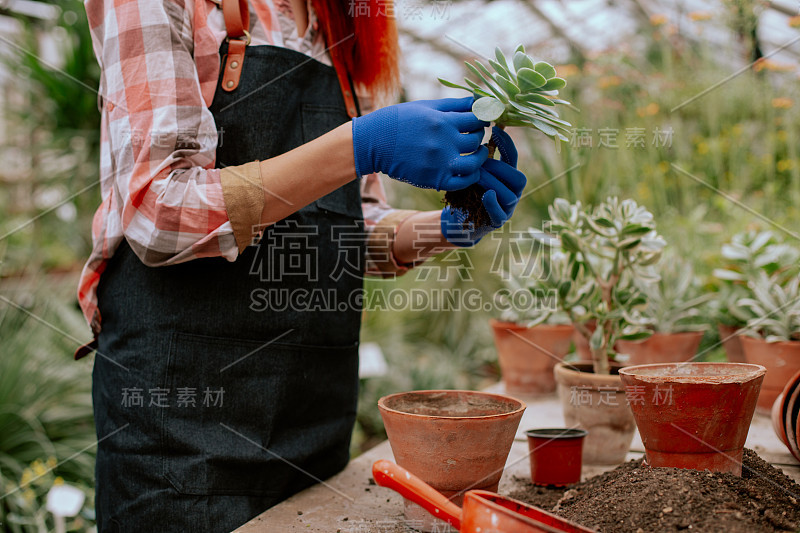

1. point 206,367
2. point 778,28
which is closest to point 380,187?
point 206,367

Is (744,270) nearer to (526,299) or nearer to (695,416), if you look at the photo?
(526,299)

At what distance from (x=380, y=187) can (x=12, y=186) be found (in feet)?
12.8

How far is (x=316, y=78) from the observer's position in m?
1.06

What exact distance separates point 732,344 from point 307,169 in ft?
3.86

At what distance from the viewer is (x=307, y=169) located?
811 mm

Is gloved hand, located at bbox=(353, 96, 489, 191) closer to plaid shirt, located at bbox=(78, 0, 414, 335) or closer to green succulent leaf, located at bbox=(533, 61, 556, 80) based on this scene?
green succulent leaf, located at bbox=(533, 61, 556, 80)

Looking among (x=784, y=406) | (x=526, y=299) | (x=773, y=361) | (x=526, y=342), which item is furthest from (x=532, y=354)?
(x=784, y=406)

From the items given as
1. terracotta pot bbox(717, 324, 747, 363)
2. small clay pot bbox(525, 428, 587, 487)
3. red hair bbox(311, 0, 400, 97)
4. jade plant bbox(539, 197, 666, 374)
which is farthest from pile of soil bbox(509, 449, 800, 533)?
red hair bbox(311, 0, 400, 97)

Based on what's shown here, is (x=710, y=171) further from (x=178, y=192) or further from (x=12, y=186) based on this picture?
(x=12, y=186)

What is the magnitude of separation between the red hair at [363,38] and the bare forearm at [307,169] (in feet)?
1.24

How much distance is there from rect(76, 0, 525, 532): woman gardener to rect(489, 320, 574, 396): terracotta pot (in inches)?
22.5

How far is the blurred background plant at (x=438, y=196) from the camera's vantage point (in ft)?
7.27

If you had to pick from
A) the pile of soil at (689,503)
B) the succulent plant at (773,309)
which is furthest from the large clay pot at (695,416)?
the succulent plant at (773,309)

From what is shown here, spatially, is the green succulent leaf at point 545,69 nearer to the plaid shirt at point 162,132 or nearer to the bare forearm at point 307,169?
the bare forearm at point 307,169
